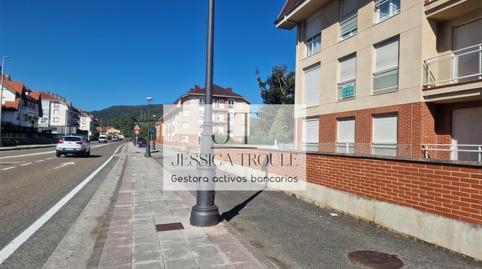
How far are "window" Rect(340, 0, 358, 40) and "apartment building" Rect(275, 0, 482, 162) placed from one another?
1.6 inches

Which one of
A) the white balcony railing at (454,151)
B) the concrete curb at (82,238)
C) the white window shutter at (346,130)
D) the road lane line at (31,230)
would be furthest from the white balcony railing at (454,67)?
the road lane line at (31,230)

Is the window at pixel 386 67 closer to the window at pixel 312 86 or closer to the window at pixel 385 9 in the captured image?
the window at pixel 385 9

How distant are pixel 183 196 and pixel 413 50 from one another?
28.5 ft

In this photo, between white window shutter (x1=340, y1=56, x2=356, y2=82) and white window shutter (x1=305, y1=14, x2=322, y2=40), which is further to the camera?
white window shutter (x1=305, y1=14, x2=322, y2=40)

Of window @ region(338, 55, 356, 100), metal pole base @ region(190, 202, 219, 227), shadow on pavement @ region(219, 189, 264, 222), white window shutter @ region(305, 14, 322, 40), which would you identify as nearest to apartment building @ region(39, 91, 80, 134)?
white window shutter @ region(305, 14, 322, 40)

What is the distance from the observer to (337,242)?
17.2 ft

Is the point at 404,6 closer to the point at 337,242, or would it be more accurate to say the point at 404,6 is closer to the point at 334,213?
the point at 334,213

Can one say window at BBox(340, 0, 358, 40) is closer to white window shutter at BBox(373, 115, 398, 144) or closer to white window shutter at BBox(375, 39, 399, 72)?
white window shutter at BBox(375, 39, 399, 72)

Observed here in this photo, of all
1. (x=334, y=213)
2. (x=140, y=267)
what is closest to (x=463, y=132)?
(x=334, y=213)

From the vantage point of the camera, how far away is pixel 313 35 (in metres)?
16.9

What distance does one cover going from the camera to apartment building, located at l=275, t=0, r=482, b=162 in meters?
10.0

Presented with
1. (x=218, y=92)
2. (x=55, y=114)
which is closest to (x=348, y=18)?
(x=218, y=92)

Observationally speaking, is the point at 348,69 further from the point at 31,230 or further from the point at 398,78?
the point at 31,230

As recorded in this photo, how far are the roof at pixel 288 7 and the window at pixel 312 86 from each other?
3.18 meters
